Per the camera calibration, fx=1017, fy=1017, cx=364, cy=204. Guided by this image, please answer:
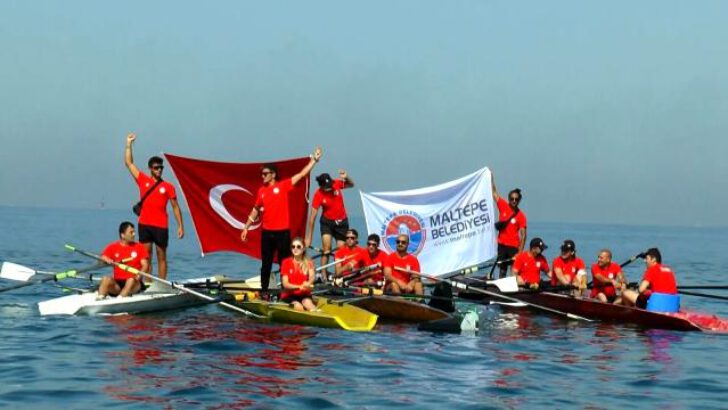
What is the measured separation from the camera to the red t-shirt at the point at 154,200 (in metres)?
21.1

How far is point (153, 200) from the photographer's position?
69.1 ft

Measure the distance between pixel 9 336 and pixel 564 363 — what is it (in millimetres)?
9234

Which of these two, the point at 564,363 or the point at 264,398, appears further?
the point at 564,363

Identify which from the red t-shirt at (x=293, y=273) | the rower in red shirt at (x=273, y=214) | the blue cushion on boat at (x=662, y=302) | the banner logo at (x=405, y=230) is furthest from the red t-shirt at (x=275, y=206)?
the blue cushion on boat at (x=662, y=302)

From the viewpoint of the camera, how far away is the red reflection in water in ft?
43.1

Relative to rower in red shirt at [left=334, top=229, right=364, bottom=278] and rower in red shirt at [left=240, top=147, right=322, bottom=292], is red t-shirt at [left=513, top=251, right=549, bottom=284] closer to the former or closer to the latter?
rower in red shirt at [left=334, top=229, right=364, bottom=278]

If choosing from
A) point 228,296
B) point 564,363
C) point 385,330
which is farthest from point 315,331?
point 564,363

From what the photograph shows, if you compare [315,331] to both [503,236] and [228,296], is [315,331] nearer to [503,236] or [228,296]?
[228,296]

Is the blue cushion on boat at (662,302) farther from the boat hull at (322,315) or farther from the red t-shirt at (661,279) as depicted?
the boat hull at (322,315)

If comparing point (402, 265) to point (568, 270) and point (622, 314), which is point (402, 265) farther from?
point (622, 314)

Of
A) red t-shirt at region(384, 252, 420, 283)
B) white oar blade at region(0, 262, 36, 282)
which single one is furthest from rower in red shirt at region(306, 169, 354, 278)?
white oar blade at region(0, 262, 36, 282)

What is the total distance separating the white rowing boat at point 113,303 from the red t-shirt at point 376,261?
4.28 metres

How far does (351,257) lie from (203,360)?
7532mm

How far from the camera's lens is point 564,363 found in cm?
1617
